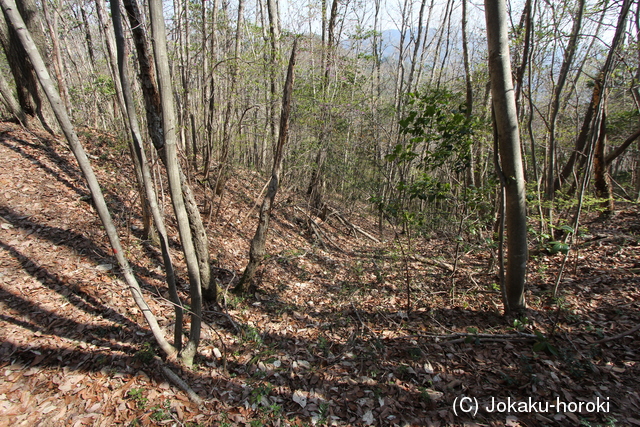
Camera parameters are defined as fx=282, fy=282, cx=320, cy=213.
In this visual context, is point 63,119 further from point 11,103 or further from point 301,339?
point 11,103

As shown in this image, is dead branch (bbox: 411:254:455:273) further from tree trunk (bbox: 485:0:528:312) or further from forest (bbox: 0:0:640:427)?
tree trunk (bbox: 485:0:528:312)

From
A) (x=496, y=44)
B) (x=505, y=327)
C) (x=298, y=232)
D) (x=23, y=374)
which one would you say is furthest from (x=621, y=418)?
(x=298, y=232)

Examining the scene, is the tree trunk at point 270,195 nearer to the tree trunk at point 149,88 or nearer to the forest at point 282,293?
the forest at point 282,293

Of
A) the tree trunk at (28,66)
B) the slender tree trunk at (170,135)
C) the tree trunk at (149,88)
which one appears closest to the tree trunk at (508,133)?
the slender tree trunk at (170,135)

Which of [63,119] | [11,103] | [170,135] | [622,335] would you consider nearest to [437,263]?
[622,335]

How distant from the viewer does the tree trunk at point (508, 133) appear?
280 cm

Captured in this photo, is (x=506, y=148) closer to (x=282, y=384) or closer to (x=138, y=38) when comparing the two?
(x=282, y=384)

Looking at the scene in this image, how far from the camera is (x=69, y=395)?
2.52 m

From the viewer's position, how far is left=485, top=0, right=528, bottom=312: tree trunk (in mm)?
2799

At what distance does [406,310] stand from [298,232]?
4238 millimetres

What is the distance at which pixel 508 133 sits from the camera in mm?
2945

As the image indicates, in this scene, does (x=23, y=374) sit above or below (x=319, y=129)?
below

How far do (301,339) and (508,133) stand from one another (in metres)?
3.50

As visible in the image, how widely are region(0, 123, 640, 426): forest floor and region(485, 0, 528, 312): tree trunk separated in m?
0.82
